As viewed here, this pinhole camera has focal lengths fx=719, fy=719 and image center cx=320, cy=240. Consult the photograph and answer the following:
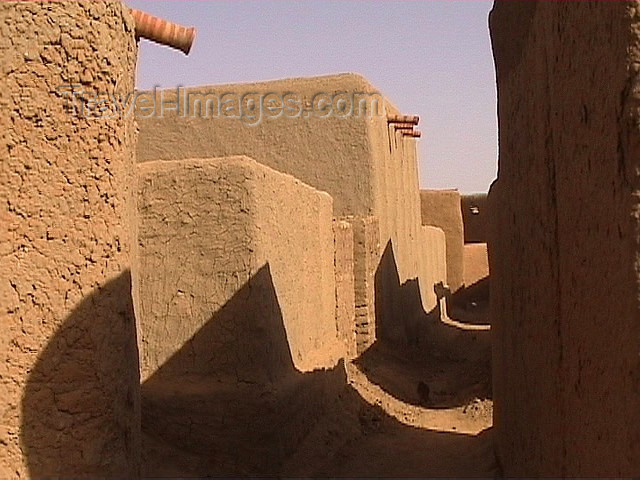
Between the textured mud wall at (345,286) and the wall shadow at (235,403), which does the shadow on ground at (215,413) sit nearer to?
the wall shadow at (235,403)

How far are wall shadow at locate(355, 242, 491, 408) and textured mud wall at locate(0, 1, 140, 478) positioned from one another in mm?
5259

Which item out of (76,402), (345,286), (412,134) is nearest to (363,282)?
(345,286)

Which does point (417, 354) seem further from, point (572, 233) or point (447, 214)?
point (572, 233)

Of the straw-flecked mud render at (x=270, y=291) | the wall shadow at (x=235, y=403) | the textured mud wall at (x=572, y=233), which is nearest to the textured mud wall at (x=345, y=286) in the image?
the straw-flecked mud render at (x=270, y=291)

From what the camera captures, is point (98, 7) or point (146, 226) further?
point (146, 226)

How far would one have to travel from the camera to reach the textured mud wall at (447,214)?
51.6 ft

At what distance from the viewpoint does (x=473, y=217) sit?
19.2 meters

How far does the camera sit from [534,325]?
342 centimetres

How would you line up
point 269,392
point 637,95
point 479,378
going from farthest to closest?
point 479,378
point 269,392
point 637,95

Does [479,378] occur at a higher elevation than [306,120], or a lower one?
lower

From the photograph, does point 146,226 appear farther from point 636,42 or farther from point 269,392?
point 636,42

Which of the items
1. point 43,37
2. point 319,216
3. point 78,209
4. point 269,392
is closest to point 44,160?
point 78,209

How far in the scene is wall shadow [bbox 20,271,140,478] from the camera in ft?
9.66

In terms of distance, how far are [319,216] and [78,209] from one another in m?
3.99
